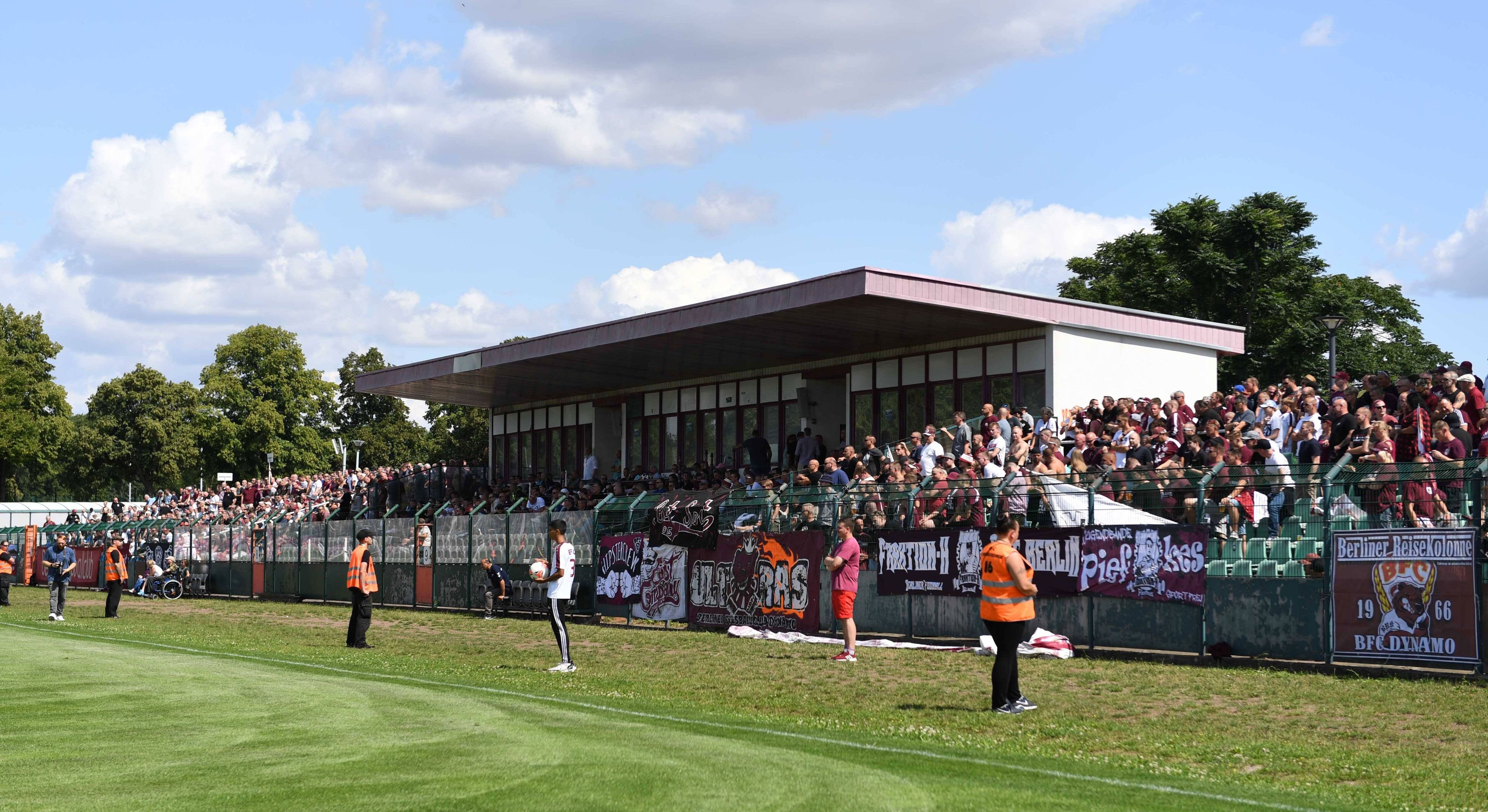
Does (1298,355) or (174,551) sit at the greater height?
(1298,355)

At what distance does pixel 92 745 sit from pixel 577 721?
4.08m

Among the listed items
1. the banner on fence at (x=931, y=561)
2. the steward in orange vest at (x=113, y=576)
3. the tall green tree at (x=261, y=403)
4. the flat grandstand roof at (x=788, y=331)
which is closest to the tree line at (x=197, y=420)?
the tall green tree at (x=261, y=403)

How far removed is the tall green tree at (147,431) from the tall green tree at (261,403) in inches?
72.5

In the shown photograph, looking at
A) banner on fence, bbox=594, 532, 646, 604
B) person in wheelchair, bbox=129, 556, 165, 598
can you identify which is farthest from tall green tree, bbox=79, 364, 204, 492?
banner on fence, bbox=594, 532, 646, 604

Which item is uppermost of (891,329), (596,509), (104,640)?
(891,329)

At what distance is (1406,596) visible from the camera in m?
16.0

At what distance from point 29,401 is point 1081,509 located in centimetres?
8540

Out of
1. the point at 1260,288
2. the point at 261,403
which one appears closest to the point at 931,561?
the point at 1260,288

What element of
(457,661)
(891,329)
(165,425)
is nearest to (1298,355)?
(891,329)

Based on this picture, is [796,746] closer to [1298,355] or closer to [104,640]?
[104,640]

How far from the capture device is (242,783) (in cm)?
952

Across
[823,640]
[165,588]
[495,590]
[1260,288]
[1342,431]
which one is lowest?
[165,588]

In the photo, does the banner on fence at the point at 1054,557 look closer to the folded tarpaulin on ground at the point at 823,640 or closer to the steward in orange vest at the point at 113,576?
the folded tarpaulin on ground at the point at 823,640

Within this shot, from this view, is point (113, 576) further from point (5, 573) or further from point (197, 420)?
point (197, 420)
